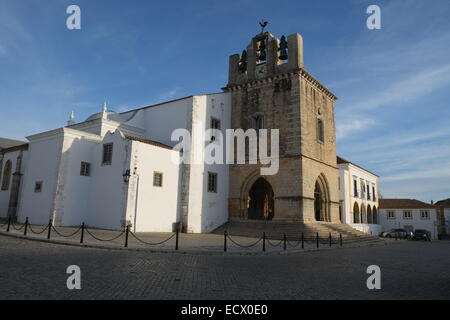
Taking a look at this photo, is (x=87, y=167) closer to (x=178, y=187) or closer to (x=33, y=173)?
(x=33, y=173)

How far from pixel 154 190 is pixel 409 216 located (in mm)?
38247

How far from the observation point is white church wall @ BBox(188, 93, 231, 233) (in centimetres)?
2106

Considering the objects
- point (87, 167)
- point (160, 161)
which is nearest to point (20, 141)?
point (87, 167)

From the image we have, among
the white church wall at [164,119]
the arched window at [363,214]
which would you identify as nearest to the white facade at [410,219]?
the arched window at [363,214]

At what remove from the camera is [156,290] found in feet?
19.4

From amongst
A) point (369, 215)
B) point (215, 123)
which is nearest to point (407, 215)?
point (369, 215)

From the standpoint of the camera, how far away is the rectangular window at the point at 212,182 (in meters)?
22.4

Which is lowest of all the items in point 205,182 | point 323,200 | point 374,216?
point 374,216

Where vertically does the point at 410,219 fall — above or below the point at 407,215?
below

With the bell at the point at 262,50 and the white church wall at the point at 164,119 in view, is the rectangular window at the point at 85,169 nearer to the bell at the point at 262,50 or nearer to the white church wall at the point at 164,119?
the white church wall at the point at 164,119

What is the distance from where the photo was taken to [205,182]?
72.1 feet

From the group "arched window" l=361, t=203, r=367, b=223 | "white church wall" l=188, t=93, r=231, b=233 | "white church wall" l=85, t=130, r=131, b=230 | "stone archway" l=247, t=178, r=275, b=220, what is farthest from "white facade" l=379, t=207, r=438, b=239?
"white church wall" l=85, t=130, r=131, b=230

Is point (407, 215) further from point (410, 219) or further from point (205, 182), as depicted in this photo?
point (205, 182)
